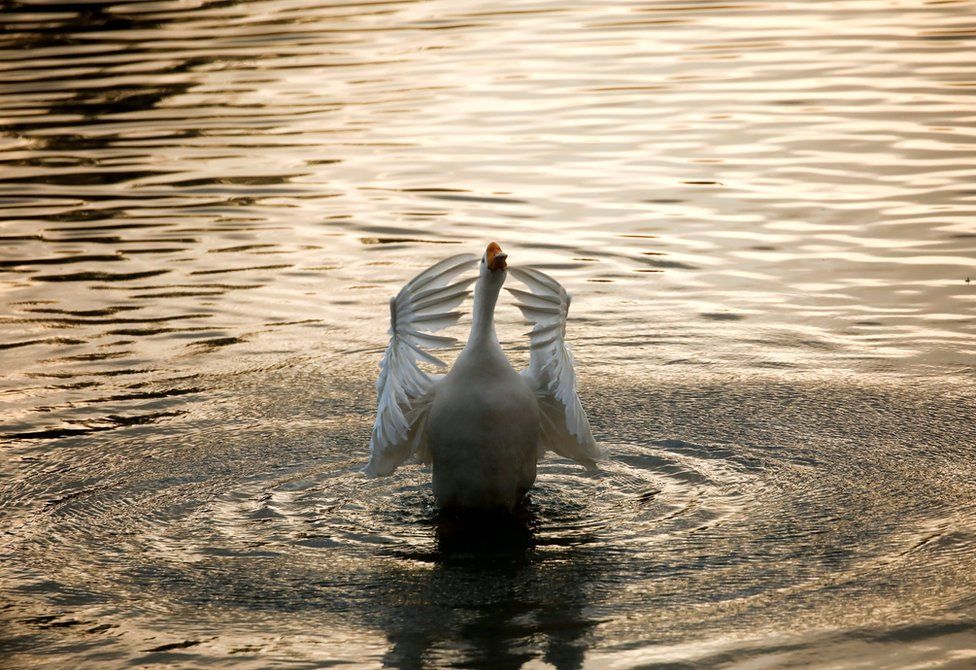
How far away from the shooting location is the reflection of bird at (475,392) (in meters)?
7.59

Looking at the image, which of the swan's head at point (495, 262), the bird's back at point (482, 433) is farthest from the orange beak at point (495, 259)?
the bird's back at point (482, 433)

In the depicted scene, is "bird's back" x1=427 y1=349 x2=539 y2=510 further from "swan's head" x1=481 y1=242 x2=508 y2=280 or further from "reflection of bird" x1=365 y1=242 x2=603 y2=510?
"swan's head" x1=481 y1=242 x2=508 y2=280

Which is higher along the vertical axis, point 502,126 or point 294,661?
point 502,126

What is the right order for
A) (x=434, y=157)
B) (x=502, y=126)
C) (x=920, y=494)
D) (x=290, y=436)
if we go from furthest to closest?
(x=502, y=126)
(x=434, y=157)
(x=290, y=436)
(x=920, y=494)

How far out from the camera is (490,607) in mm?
6609

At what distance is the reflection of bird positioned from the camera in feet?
24.9

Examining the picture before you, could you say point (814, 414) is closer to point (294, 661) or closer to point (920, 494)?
point (920, 494)

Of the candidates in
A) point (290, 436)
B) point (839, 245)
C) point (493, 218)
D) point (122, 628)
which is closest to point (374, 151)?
point (493, 218)

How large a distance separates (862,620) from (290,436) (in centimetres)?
395

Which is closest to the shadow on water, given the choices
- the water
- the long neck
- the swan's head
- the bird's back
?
the water

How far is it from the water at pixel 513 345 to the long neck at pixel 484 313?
3.50ft

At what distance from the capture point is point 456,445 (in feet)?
25.0

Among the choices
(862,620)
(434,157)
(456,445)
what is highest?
(434,157)

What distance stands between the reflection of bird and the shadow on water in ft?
1.06
